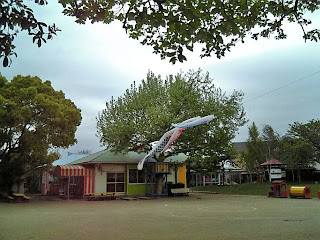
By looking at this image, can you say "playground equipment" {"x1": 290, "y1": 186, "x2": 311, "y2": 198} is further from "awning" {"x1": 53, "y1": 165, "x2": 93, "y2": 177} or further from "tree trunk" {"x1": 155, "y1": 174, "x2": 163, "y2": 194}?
"awning" {"x1": 53, "y1": 165, "x2": 93, "y2": 177}

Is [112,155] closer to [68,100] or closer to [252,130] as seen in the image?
[68,100]

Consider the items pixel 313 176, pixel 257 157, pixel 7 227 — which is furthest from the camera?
pixel 257 157

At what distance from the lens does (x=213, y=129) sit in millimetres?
23500

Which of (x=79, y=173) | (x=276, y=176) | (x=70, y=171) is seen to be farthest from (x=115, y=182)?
(x=276, y=176)

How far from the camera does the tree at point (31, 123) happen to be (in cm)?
1951

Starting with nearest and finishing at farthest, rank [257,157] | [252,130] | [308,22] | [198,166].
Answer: [308,22] < [198,166] < [257,157] < [252,130]

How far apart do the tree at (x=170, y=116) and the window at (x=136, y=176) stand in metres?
2.20

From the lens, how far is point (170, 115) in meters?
21.7

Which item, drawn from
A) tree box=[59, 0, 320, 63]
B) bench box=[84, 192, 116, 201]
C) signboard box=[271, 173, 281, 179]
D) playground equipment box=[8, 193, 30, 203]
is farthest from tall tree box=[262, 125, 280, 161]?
tree box=[59, 0, 320, 63]

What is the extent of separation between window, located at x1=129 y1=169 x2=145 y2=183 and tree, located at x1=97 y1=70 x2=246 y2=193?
2.20 metres

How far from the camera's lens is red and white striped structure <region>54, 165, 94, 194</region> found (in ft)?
74.0

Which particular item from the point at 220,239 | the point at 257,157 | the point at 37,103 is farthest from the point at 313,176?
the point at 220,239

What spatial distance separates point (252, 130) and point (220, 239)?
41.5m

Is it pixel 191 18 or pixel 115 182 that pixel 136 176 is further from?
pixel 191 18
